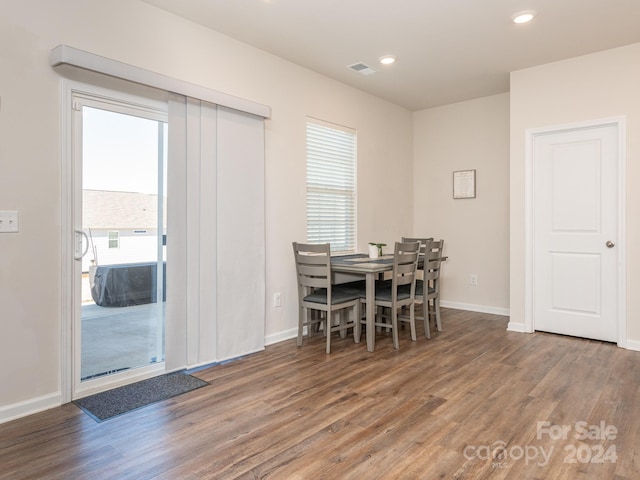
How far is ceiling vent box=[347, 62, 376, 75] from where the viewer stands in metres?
4.08

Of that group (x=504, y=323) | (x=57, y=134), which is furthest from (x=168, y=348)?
(x=504, y=323)

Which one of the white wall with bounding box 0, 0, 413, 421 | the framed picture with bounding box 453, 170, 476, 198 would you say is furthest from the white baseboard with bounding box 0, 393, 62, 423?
the framed picture with bounding box 453, 170, 476, 198

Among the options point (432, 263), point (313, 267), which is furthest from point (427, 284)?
point (313, 267)

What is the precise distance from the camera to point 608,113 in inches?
147

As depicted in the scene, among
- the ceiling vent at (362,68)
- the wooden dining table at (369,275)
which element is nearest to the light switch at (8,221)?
the wooden dining table at (369,275)

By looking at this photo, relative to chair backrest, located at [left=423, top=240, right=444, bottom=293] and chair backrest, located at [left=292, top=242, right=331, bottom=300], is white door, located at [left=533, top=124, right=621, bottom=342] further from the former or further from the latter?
chair backrest, located at [left=292, top=242, right=331, bottom=300]

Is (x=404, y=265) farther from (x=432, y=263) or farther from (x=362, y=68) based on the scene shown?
(x=362, y=68)

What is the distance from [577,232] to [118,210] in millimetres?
4039

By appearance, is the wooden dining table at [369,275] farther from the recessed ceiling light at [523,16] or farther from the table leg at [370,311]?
the recessed ceiling light at [523,16]

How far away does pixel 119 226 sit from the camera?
9.35 feet

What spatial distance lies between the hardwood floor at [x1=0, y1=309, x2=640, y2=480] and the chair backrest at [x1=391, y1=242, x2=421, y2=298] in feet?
2.24

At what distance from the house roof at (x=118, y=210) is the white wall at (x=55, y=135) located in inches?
8.8

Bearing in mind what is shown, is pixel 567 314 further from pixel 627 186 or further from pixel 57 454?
pixel 57 454

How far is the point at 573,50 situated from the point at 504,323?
2788 mm
